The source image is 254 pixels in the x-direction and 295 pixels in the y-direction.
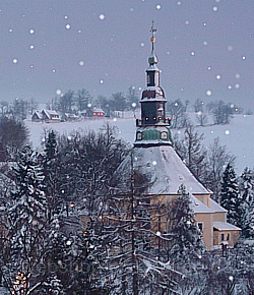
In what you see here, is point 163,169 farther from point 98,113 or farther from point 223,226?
point 98,113

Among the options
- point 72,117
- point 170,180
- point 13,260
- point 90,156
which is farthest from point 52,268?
point 72,117

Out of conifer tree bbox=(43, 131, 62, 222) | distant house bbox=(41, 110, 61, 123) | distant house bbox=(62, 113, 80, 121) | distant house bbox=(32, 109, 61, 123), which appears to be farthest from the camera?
distant house bbox=(62, 113, 80, 121)

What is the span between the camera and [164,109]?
4688cm

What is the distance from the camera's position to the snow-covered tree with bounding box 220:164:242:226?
49469mm

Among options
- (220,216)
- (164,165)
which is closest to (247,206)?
(220,216)

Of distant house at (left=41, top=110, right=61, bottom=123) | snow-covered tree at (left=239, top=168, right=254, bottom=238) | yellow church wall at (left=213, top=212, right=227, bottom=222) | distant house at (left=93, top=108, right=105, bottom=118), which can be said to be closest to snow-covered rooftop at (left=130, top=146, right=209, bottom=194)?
yellow church wall at (left=213, top=212, right=227, bottom=222)

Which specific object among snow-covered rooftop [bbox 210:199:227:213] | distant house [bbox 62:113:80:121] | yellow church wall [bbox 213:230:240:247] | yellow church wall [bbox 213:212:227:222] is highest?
distant house [bbox 62:113:80:121]

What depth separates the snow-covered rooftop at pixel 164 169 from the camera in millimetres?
43969

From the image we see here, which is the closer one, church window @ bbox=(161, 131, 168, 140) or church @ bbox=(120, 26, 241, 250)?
church @ bbox=(120, 26, 241, 250)

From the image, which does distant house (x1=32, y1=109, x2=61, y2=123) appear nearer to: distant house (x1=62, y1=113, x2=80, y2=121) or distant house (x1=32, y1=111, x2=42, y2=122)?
distant house (x1=32, y1=111, x2=42, y2=122)

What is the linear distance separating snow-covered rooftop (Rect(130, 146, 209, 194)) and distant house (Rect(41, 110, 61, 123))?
73.0 m

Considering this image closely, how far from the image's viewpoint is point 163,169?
45.2 meters

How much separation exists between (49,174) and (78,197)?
2359mm

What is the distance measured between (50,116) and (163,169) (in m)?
79.7
